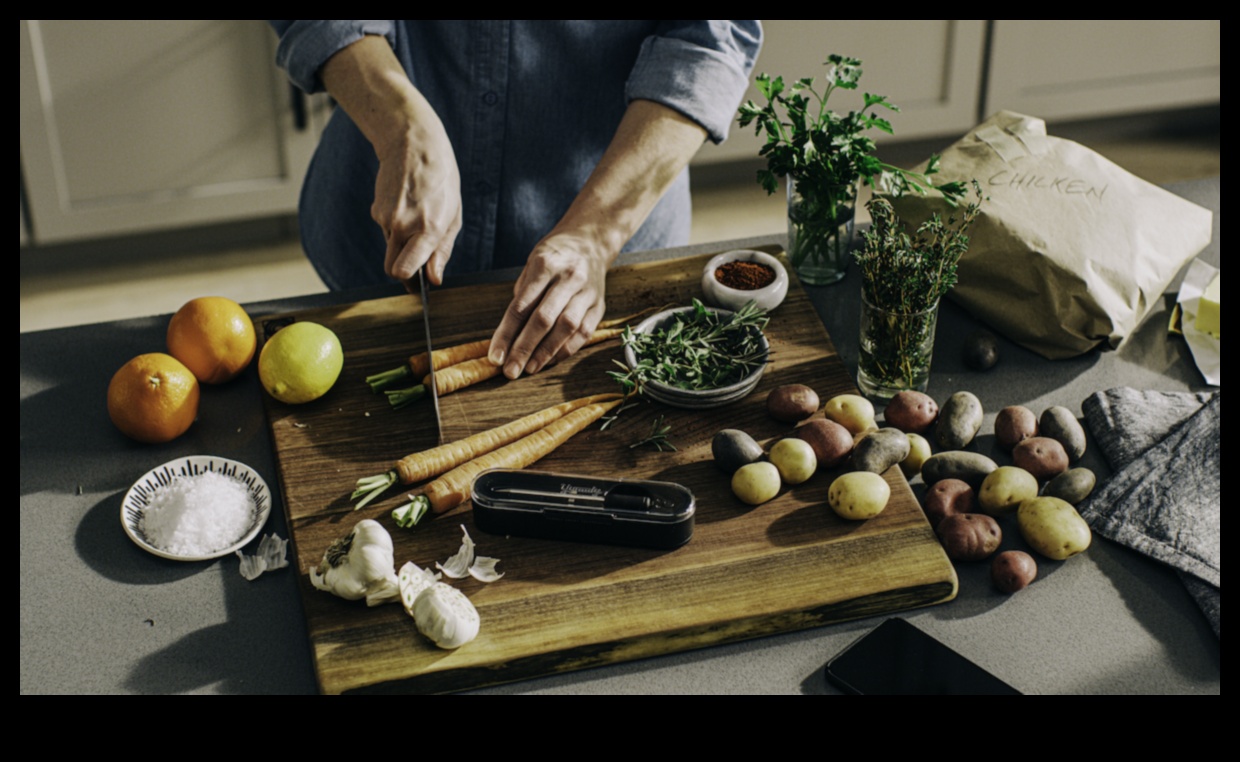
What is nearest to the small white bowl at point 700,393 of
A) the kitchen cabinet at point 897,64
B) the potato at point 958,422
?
the potato at point 958,422

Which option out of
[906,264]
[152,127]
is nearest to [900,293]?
[906,264]

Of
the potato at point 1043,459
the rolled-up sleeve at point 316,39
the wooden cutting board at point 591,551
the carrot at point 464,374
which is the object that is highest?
the rolled-up sleeve at point 316,39

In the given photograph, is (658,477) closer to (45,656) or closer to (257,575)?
(257,575)

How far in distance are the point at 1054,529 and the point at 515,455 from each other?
0.58 metres

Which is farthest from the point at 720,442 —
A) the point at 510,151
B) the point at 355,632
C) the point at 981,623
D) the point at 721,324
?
the point at 510,151

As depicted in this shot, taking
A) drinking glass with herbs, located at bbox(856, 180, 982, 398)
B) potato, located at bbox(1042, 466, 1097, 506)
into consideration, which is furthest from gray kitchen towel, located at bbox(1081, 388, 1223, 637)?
drinking glass with herbs, located at bbox(856, 180, 982, 398)

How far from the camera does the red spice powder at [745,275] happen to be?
4.84 feet

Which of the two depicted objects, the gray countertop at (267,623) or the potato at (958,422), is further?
the potato at (958,422)

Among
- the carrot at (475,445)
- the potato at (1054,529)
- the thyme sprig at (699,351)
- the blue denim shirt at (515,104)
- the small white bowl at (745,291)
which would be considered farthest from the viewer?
the blue denim shirt at (515,104)

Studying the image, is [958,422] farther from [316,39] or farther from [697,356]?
[316,39]

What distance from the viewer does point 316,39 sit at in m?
1.57

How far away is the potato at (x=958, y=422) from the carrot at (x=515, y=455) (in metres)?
0.38

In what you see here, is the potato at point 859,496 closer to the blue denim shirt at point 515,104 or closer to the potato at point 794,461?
the potato at point 794,461

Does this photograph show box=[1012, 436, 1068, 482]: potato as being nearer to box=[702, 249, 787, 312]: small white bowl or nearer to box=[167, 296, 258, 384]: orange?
box=[702, 249, 787, 312]: small white bowl
